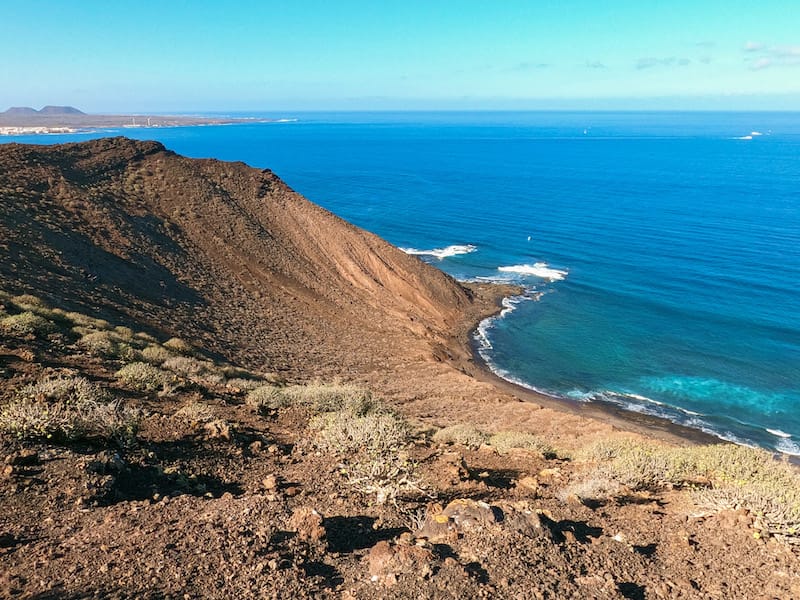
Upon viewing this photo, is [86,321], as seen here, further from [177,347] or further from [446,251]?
[446,251]

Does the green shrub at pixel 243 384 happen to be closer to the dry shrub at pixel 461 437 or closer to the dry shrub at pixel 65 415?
the dry shrub at pixel 65 415

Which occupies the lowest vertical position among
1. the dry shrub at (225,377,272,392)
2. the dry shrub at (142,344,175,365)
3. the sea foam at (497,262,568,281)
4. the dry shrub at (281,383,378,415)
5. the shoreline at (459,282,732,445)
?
the shoreline at (459,282,732,445)

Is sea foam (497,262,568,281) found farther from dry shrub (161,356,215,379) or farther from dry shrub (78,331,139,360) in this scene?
dry shrub (78,331,139,360)

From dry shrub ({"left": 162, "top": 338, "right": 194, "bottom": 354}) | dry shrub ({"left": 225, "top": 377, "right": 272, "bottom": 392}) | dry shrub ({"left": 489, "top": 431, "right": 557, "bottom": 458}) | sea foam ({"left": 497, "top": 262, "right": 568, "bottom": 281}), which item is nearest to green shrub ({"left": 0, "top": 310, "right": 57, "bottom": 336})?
dry shrub ({"left": 162, "top": 338, "right": 194, "bottom": 354})

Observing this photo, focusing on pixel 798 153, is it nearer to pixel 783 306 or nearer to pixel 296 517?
pixel 783 306

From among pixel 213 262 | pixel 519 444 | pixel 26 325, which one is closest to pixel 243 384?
pixel 26 325

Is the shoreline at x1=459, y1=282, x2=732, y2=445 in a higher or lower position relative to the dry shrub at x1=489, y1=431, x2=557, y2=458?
lower

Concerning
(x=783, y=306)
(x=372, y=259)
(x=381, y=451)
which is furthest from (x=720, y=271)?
(x=381, y=451)
